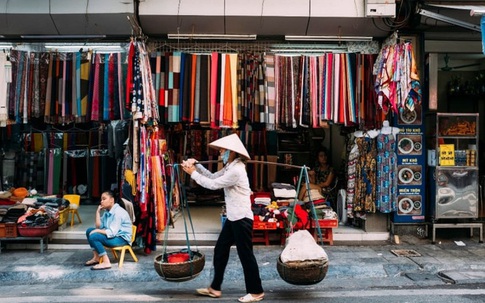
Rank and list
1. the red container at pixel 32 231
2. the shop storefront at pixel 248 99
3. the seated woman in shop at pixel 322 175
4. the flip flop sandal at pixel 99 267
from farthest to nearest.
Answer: the seated woman in shop at pixel 322 175
the shop storefront at pixel 248 99
the red container at pixel 32 231
the flip flop sandal at pixel 99 267

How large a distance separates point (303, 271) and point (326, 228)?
312 cm

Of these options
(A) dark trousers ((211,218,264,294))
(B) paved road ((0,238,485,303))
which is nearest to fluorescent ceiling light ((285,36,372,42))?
(B) paved road ((0,238,485,303))

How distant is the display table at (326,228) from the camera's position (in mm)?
7863

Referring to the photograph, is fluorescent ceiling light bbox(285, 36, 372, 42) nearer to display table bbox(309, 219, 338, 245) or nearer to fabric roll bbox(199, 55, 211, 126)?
fabric roll bbox(199, 55, 211, 126)

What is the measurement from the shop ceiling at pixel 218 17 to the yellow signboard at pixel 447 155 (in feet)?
6.83

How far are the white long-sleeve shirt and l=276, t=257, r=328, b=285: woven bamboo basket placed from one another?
0.78 m

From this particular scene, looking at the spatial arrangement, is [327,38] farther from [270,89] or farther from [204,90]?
[204,90]

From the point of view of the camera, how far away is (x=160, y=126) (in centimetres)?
847

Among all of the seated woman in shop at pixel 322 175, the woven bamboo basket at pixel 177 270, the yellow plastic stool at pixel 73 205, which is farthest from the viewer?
the seated woman in shop at pixel 322 175

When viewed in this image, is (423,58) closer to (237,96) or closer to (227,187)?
(237,96)

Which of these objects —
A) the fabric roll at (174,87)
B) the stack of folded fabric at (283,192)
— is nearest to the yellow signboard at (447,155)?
the stack of folded fabric at (283,192)

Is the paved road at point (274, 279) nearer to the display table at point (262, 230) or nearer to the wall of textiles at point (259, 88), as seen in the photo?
the display table at point (262, 230)

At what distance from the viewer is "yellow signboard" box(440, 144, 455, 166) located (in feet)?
26.5

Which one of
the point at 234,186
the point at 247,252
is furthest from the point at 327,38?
the point at 247,252
